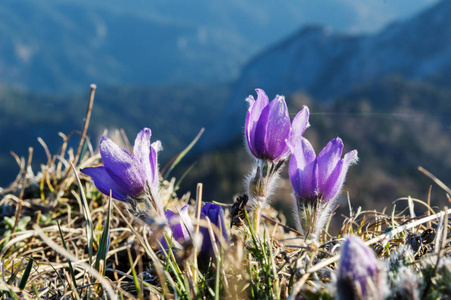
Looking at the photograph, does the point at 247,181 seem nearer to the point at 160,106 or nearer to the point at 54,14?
the point at 160,106

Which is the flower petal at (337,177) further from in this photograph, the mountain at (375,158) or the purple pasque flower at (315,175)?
the mountain at (375,158)

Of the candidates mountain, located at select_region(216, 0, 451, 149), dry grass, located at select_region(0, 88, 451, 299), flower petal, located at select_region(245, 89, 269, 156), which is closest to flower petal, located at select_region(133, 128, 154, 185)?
dry grass, located at select_region(0, 88, 451, 299)

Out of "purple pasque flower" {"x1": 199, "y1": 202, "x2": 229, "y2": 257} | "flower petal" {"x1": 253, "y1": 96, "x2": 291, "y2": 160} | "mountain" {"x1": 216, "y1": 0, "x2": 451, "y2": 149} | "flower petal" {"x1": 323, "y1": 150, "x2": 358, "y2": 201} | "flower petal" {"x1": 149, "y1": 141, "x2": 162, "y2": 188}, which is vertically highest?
"mountain" {"x1": 216, "y1": 0, "x2": 451, "y2": 149}

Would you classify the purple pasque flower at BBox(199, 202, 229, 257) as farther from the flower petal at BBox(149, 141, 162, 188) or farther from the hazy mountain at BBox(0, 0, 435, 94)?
the hazy mountain at BBox(0, 0, 435, 94)

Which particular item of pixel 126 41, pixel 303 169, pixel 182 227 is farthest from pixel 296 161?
pixel 126 41

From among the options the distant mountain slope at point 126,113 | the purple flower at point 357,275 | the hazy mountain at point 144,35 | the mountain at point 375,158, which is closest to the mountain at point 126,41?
the hazy mountain at point 144,35

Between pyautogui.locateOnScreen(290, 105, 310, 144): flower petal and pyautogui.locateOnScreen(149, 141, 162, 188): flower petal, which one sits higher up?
pyautogui.locateOnScreen(290, 105, 310, 144): flower petal
